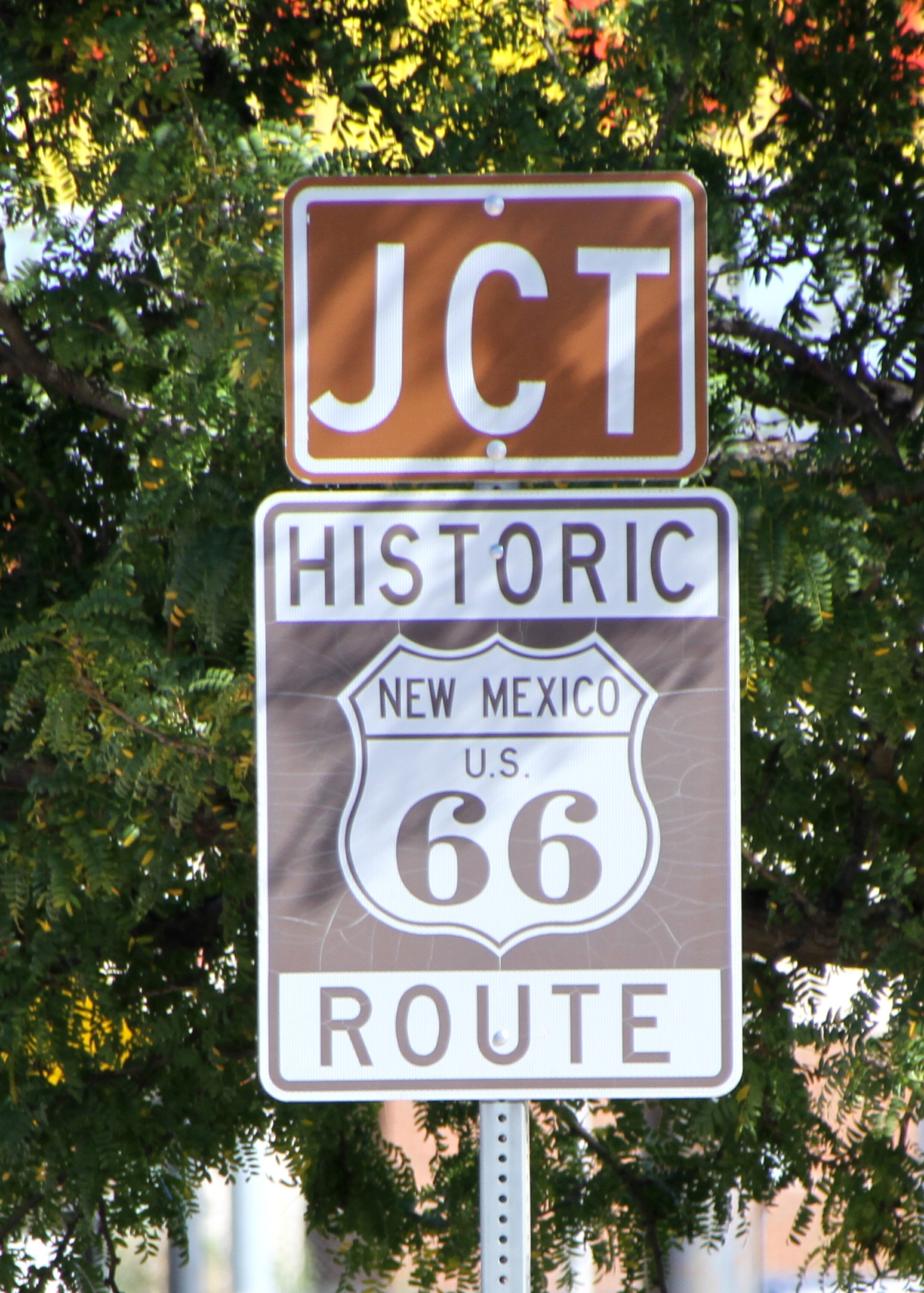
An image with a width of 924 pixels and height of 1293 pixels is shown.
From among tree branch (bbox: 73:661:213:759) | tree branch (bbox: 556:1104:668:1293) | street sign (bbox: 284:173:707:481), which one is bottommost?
tree branch (bbox: 556:1104:668:1293)

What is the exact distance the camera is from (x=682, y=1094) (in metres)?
1.65

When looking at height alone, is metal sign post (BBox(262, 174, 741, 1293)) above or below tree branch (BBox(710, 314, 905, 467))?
below

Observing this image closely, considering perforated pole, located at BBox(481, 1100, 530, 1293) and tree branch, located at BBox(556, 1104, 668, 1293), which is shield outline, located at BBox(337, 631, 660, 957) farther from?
tree branch, located at BBox(556, 1104, 668, 1293)

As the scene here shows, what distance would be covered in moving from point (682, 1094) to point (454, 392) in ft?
3.06

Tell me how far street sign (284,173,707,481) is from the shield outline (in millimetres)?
232

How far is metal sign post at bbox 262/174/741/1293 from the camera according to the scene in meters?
1.64

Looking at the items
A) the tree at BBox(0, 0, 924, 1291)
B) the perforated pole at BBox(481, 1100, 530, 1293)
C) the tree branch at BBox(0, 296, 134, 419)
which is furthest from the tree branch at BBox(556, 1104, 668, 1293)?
the tree branch at BBox(0, 296, 134, 419)

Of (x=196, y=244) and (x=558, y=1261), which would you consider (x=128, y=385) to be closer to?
(x=196, y=244)

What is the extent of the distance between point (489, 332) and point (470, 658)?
43 centimetres

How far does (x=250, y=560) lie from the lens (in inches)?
97.3

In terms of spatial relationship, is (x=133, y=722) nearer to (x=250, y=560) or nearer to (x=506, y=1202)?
(x=250, y=560)

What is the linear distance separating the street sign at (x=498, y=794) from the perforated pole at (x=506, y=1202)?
0.06 metres

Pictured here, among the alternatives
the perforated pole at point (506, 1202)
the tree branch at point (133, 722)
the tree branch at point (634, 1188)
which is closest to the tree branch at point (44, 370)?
the tree branch at point (133, 722)

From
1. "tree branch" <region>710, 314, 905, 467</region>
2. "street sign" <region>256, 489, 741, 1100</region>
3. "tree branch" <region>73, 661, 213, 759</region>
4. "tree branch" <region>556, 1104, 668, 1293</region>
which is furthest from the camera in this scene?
"tree branch" <region>556, 1104, 668, 1293</region>
